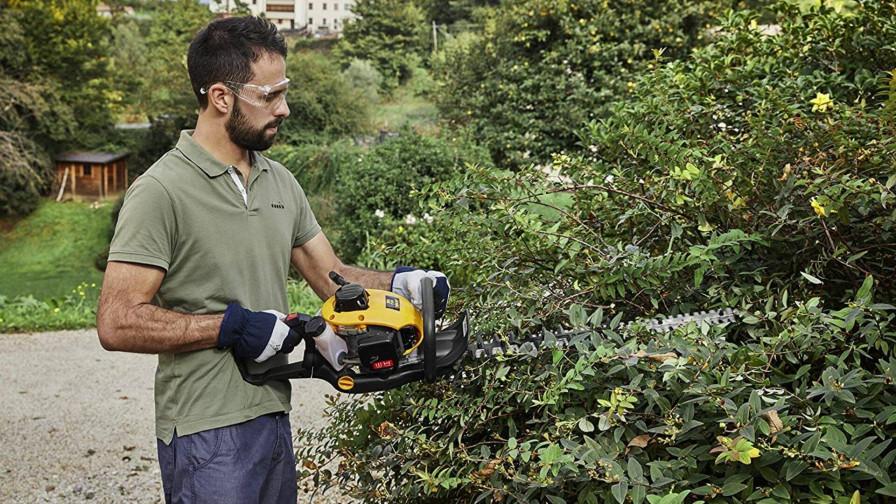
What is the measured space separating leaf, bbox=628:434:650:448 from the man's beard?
45.0 inches

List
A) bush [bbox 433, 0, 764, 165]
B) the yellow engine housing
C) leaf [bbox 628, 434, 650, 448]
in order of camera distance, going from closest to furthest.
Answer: leaf [bbox 628, 434, 650, 448] < the yellow engine housing < bush [bbox 433, 0, 764, 165]

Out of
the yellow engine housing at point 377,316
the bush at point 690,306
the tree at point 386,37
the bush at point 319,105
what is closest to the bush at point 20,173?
the bush at point 319,105

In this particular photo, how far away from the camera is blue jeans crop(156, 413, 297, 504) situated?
213 cm

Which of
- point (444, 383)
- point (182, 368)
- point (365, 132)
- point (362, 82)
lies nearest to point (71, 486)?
point (182, 368)

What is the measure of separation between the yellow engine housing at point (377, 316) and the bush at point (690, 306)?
225 mm

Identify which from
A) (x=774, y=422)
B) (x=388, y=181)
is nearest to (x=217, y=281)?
(x=774, y=422)

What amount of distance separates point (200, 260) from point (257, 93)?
0.44 metres

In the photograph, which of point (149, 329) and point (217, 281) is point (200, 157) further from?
point (149, 329)

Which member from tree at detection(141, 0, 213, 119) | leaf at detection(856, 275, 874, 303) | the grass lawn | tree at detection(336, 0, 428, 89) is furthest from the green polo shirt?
tree at detection(336, 0, 428, 89)

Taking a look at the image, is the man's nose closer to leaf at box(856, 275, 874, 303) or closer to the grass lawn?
leaf at box(856, 275, 874, 303)

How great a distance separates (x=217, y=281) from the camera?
219cm

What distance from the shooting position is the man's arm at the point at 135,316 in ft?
6.70

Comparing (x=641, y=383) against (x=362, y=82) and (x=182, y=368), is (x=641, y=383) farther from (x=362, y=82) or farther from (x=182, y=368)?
(x=362, y=82)

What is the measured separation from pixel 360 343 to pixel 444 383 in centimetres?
30
